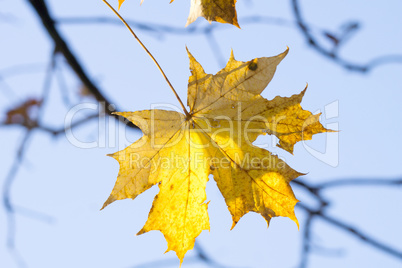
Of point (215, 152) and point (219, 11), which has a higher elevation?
point (219, 11)

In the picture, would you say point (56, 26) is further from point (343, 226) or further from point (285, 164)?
point (343, 226)

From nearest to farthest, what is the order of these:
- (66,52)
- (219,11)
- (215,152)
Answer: (219,11) < (215,152) < (66,52)

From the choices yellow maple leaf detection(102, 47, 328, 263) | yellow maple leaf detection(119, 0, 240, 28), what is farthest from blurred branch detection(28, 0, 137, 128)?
yellow maple leaf detection(119, 0, 240, 28)

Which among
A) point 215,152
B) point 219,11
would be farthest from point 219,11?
point 215,152

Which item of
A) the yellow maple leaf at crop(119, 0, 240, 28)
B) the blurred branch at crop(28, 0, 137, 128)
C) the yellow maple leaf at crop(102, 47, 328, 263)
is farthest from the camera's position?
the blurred branch at crop(28, 0, 137, 128)

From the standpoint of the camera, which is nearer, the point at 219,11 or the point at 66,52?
the point at 219,11

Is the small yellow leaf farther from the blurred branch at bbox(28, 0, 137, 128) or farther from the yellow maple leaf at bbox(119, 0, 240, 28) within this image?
the blurred branch at bbox(28, 0, 137, 128)

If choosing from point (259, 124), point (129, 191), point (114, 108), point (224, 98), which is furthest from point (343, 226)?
point (114, 108)

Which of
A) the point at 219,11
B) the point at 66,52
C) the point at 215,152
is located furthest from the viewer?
the point at 66,52

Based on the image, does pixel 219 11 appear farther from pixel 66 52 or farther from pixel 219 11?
pixel 66 52
